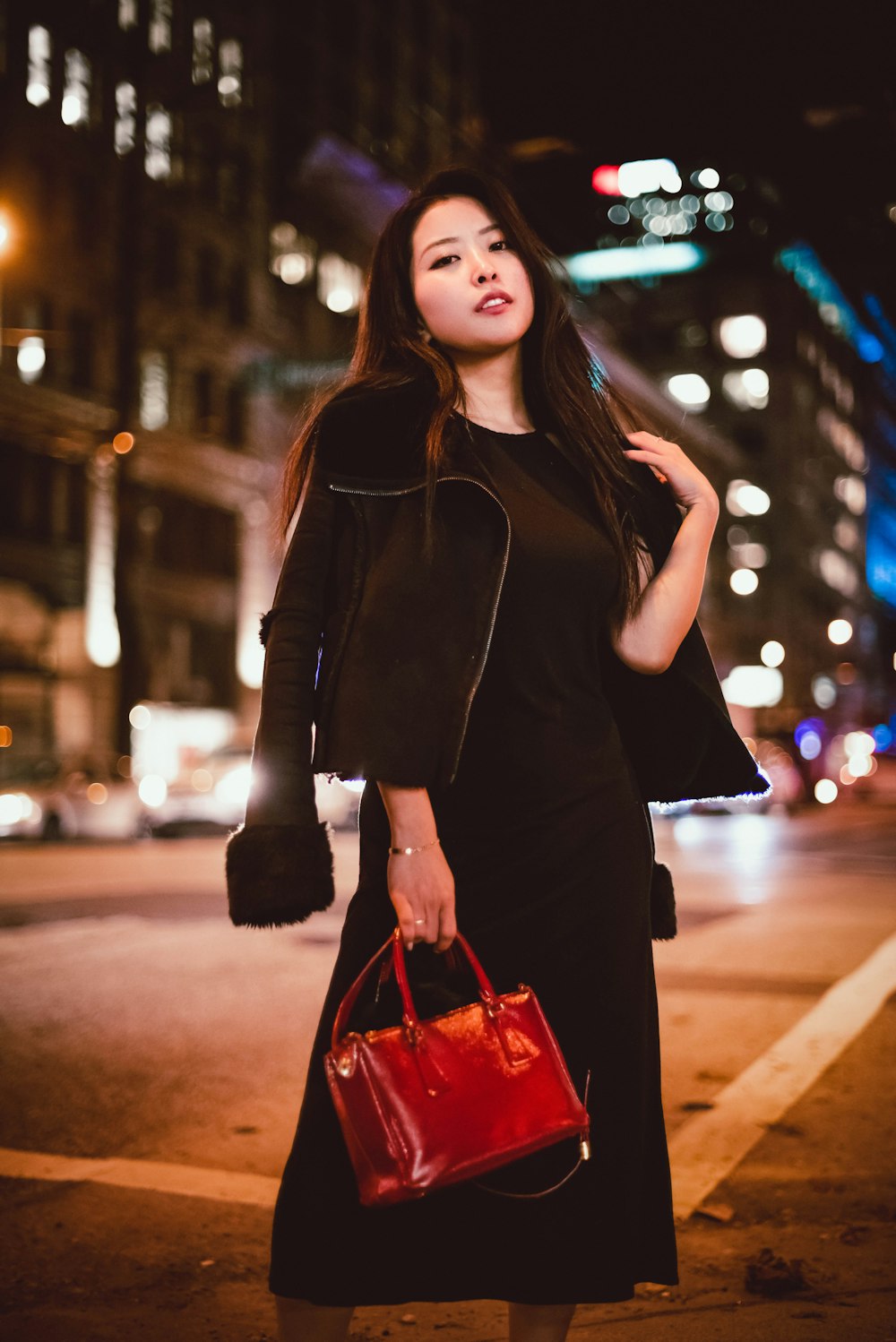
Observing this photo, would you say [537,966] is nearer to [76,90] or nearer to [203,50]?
[76,90]

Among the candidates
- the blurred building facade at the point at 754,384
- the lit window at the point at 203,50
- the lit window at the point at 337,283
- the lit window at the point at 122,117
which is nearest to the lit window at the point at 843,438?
the blurred building facade at the point at 754,384

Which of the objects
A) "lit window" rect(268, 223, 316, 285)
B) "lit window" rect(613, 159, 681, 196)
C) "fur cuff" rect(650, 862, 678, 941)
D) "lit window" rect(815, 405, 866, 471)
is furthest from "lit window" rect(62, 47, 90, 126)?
"lit window" rect(815, 405, 866, 471)

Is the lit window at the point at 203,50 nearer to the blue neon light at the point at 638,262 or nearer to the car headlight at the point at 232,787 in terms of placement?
the car headlight at the point at 232,787

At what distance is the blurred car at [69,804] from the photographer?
2203cm

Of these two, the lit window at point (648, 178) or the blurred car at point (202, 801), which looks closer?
the blurred car at point (202, 801)

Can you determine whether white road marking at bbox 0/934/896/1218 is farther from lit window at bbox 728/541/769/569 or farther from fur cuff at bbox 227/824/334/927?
lit window at bbox 728/541/769/569

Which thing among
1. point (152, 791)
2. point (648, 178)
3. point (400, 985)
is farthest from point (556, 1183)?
point (648, 178)

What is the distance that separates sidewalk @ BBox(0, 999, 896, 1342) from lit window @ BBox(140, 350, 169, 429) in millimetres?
35593

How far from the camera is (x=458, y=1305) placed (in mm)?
3227

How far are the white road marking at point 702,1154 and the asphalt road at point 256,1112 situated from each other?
2 cm

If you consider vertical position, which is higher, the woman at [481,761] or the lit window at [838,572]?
the lit window at [838,572]

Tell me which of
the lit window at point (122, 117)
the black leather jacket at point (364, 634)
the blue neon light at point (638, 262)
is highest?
the blue neon light at point (638, 262)

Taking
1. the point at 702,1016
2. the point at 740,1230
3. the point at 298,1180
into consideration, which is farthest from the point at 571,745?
the point at 702,1016

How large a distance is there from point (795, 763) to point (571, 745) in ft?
105
